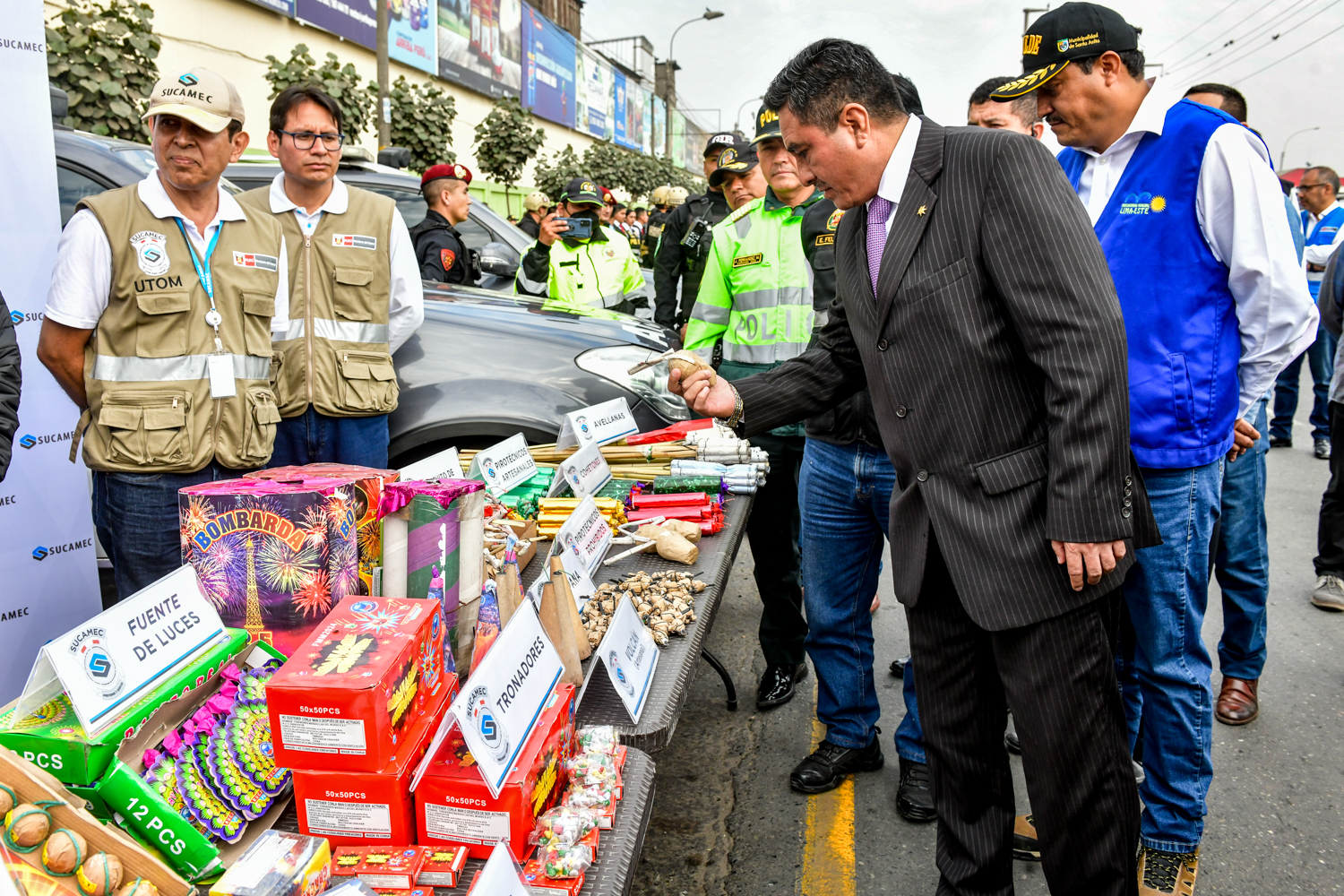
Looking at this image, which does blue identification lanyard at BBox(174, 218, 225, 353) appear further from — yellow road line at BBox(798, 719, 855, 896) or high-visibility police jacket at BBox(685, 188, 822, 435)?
yellow road line at BBox(798, 719, 855, 896)

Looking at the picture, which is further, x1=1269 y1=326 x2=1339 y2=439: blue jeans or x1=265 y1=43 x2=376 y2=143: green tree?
x1=265 y1=43 x2=376 y2=143: green tree

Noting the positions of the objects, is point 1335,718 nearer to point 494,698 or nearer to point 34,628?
point 494,698

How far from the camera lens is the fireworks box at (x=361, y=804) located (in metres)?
1.35

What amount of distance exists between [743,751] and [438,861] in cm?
212

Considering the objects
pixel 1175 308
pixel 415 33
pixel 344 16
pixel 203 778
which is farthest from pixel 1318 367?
pixel 415 33

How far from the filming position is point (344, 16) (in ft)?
56.8

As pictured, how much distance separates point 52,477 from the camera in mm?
3121

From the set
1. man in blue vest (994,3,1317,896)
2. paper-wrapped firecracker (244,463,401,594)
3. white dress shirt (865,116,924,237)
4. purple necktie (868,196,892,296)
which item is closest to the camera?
paper-wrapped firecracker (244,463,401,594)

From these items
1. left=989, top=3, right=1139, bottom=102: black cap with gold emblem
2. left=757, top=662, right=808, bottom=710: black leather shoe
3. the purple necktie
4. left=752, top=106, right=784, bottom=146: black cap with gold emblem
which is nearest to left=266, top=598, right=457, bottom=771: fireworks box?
the purple necktie

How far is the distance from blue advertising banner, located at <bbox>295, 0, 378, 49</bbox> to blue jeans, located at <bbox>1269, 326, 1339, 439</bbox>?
52.5 ft

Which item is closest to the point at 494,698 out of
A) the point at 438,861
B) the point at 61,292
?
the point at 438,861

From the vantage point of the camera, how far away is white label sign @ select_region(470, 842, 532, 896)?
3.76 ft

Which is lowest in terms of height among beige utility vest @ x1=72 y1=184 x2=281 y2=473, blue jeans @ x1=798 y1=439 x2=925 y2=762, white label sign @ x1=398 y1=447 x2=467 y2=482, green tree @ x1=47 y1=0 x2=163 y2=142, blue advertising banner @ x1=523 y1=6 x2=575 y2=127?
blue jeans @ x1=798 y1=439 x2=925 y2=762

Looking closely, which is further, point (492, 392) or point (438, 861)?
point (492, 392)
